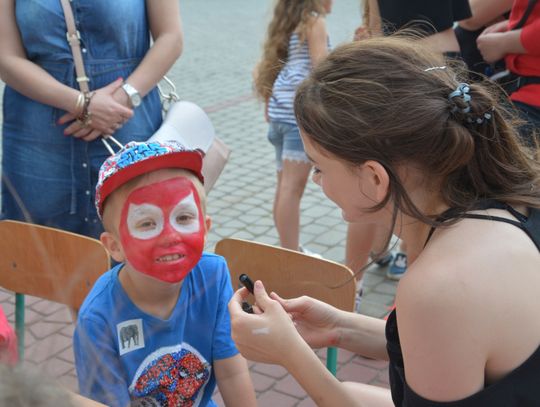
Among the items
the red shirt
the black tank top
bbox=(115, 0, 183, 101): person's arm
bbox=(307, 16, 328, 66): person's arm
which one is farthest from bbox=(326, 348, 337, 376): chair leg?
bbox=(307, 16, 328, 66): person's arm

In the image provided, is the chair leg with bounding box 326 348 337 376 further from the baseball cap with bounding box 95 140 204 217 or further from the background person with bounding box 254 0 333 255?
the background person with bounding box 254 0 333 255

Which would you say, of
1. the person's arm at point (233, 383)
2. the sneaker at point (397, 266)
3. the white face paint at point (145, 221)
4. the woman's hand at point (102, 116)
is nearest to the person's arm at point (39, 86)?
the woman's hand at point (102, 116)

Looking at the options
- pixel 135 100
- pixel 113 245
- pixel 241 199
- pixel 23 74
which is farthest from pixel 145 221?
pixel 241 199

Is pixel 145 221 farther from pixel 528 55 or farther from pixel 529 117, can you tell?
pixel 528 55

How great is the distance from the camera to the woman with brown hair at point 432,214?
4.23 feet

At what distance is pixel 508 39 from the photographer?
2.73m

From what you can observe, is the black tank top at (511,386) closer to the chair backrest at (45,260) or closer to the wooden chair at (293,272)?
the wooden chair at (293,272)

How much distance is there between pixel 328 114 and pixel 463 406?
621 mm

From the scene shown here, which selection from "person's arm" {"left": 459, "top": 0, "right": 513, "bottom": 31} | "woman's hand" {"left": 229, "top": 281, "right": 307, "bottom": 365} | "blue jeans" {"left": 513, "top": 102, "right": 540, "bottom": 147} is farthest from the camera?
"person's arm" {"left": 459, "top": 0, "right": 513, "bottom": 31}

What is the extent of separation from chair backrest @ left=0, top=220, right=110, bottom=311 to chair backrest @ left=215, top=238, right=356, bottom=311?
1.31 ft

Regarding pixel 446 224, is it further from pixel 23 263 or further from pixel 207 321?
pixel 23 263

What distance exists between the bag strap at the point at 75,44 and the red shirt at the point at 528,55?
1.59 metres

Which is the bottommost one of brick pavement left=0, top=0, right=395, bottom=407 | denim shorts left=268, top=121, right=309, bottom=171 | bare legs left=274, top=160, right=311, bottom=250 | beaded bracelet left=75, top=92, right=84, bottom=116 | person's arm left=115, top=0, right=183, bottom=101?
brick pavement left=0, top=0, right=395, bottom=407

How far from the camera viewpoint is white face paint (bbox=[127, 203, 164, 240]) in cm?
185
